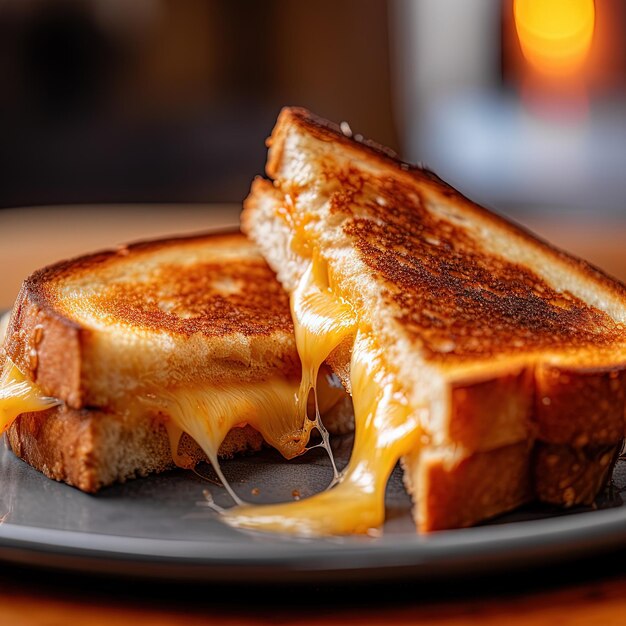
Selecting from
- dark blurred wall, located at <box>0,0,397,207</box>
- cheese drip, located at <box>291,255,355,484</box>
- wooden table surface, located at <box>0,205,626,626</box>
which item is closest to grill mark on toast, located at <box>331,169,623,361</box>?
cheese drip, located at <box>291,255,355,484</box>

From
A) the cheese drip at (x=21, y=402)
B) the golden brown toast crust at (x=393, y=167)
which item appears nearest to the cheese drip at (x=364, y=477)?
the cheese drip at (x=21, y=402)

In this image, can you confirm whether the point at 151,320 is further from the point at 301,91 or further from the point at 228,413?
the point at 301,91

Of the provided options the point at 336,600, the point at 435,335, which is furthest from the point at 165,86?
the point at 336,600

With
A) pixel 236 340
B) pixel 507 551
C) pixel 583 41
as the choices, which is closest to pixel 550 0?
pixel 583 41

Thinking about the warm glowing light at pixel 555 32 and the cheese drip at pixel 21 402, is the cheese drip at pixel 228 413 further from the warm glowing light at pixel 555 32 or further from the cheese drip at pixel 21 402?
the warm glowing light at pixel 555 32

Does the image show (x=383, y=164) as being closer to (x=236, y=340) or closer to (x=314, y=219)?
(x=314, y=219)

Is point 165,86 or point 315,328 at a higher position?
point 315,328
